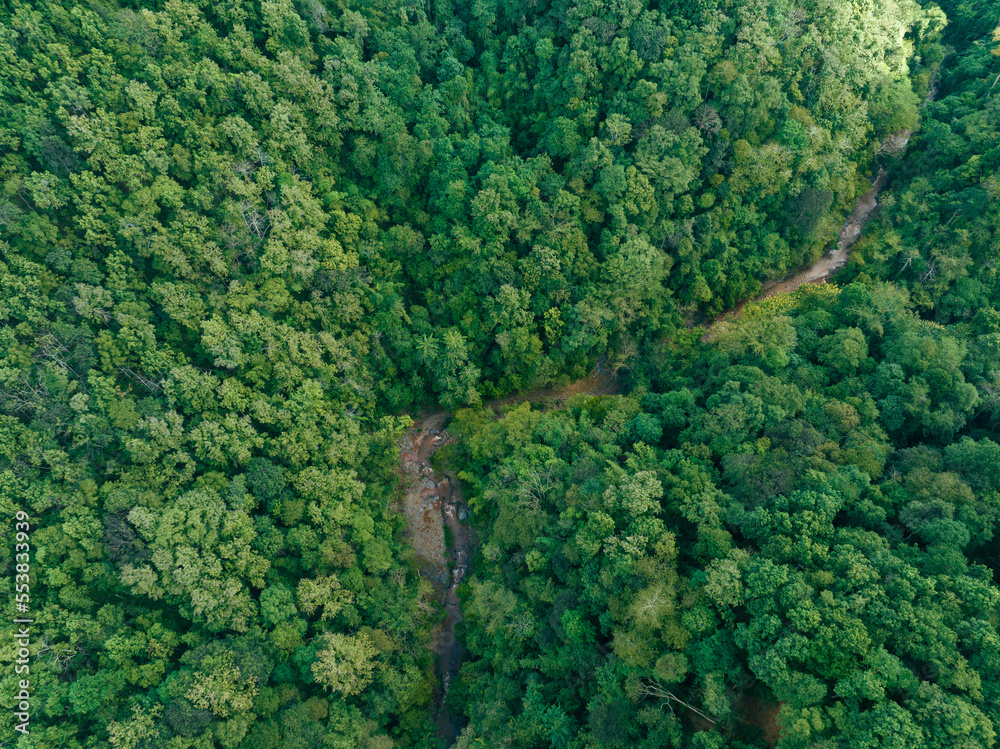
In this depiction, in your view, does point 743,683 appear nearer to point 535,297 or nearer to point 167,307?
point 535,297

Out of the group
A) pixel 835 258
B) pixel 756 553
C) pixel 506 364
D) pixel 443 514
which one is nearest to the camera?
pixel 756 553

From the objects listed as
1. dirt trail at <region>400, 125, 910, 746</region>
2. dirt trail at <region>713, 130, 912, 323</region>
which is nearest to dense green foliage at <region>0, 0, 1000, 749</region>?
dirt trail at <region>713, 130, 912, 323</region>

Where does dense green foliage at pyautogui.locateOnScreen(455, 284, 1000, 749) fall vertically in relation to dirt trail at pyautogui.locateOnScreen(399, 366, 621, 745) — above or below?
above

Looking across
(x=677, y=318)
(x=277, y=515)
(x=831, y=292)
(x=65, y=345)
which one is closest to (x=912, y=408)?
(x=831, y=292)

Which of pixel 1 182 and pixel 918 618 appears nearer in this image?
pixel 918 618

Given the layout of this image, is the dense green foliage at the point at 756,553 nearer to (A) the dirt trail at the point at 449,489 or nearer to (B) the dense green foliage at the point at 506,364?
(B) the dense green foliage at the point at 506,364

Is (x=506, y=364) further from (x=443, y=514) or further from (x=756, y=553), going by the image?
(x=756, y=553)

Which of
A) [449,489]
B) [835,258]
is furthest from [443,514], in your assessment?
[835,258]

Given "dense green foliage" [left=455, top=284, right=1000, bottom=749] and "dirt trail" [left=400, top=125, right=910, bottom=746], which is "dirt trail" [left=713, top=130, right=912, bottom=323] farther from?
"dense green foliage" [left=455, top=284, right=1000, bottom=749]
